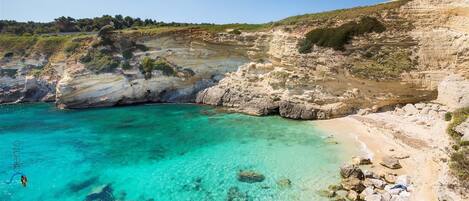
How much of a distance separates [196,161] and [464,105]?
1898 centimetres

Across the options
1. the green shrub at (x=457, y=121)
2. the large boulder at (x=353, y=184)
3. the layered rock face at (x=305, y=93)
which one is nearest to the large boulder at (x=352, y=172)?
the large boulder at (x=353, y=184)

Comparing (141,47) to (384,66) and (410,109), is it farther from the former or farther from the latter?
(410,109)

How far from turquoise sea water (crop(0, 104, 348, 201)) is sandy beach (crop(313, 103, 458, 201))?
2.27m

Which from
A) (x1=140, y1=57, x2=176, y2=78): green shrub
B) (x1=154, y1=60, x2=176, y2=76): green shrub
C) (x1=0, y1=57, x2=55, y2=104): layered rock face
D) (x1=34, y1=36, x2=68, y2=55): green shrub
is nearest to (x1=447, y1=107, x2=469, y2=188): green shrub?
(x1=154, y1=60, x2=176, y2=76): green shrub

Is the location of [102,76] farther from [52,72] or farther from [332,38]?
[332,38]

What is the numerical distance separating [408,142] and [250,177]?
11.3 metres

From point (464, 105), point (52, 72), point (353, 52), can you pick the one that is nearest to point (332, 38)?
point (353, 52)

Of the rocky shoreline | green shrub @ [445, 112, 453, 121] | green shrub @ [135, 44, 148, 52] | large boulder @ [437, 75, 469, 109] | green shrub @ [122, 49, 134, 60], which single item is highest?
green shrub @ [135, 44, 148, 52]

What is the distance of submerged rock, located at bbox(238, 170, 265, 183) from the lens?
711 inches

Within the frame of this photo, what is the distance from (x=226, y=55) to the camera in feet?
137

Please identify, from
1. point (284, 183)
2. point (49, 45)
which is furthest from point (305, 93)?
point (49, 45)

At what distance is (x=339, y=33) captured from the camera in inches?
1262

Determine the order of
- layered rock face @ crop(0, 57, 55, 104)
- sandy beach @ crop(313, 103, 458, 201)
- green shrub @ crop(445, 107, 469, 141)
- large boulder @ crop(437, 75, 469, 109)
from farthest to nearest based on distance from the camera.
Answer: layered rock face @ crop(0, 57, 55, 104)
large boulder @ crop(437, 75, 469, 109)
green shrub @ crop(445, 107, 469, 141)
sandy beach @ crop(313, 103, 458, 201)

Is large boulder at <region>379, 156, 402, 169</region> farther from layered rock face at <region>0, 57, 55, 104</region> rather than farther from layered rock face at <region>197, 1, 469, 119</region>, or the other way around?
layered rock face at <region>0, 57, 55, 104</region>
